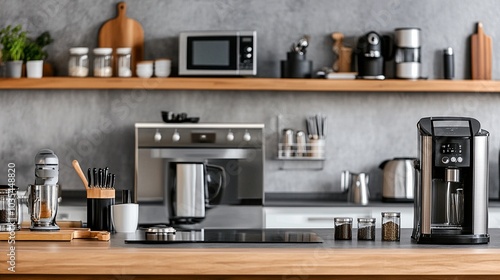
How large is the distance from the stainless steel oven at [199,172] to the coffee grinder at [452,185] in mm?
2330

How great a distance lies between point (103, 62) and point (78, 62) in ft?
0.53

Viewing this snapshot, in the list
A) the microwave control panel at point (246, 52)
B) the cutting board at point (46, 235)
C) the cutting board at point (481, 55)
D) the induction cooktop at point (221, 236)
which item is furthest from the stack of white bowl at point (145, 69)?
the cutting board at point (46, 235)

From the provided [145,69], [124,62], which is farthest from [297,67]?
[124,62]

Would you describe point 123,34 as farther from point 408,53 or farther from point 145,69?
point 408,53

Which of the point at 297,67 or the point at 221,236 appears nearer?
the point at 221,236

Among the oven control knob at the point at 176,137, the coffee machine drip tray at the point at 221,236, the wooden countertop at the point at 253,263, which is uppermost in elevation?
the oven control knob at the point at 176,137

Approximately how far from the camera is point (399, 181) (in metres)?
5.32

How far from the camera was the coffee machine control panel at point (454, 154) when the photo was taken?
2.88 metres

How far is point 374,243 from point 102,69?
302cm

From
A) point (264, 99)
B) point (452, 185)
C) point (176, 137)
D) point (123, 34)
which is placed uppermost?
point (123, 34)

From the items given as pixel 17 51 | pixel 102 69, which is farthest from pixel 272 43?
pixel 17 51

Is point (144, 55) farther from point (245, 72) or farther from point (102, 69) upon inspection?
point (245, 72)

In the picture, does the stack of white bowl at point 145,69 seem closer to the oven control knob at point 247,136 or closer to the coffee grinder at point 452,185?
the oven control knob at point 247,136

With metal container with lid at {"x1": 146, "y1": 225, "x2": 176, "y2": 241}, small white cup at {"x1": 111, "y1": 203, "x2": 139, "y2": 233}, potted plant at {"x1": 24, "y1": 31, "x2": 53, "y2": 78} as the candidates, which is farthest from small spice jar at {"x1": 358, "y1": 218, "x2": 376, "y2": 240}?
potted plant at {"x1": 24, "y1": 31, "x2": 53, "y2": 78}
